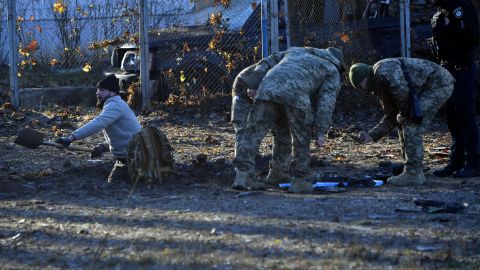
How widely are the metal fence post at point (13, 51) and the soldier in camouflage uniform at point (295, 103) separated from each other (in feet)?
22.4

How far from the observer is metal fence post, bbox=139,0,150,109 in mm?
13547

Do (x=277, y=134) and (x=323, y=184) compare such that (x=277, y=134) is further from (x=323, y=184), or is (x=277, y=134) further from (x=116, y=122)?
(x=116, y=122)

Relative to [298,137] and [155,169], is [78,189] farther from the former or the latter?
[298,137]

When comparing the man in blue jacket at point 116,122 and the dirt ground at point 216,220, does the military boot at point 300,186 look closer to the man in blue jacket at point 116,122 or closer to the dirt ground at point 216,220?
the dirt ground at point 216,220

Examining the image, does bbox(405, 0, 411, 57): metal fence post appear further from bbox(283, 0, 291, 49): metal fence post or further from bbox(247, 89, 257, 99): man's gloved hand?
bbox(247, 89, 257, 99): man's gloved hand

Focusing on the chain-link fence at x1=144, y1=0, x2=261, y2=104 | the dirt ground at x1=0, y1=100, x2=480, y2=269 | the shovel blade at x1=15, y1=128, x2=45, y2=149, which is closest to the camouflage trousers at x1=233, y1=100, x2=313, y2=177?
the dirt ground at x1=0, y1=100, x2=480, y2=269

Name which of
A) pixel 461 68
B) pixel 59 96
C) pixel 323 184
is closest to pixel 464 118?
pixel 461 68

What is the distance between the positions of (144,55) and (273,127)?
18.5ft

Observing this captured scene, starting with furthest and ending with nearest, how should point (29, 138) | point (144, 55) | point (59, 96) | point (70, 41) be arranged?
point (70, 41) < point (59, 96) < point (144, 55) < point (29, 138)

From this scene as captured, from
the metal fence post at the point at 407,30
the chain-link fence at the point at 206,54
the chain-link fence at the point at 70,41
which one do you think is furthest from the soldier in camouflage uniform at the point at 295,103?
the chain-link fence at the point at 70,41

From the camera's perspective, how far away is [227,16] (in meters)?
14.8

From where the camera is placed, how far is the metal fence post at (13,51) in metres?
13.8

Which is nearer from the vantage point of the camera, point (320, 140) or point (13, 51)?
point (320, 140)

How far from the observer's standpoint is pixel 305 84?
779cm
